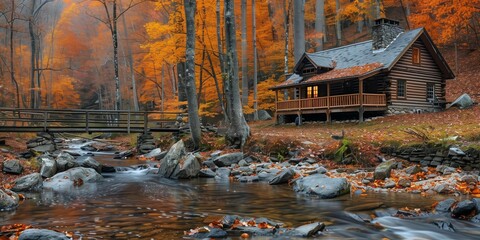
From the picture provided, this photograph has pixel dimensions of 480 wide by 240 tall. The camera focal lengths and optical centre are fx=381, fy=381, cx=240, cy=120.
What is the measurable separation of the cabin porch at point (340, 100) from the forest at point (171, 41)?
10.5ft

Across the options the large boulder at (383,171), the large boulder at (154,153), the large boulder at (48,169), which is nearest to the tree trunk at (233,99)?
the large boulder at (154,153)

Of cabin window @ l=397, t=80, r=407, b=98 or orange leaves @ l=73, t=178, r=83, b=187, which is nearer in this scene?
orange leaves @ l=73, t=178, r=83, b=187

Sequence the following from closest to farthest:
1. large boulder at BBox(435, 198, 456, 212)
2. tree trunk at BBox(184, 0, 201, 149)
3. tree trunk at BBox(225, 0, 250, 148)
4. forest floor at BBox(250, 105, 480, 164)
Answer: large boulder at BBox(435, 198, 456, 212), forest floor at BBox(250, 105, 480, 164), tree trunk at BBox(225, 0, 250, 148), tree trunk at BBox(184, 0, 201, 149)

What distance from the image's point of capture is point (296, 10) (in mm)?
27219

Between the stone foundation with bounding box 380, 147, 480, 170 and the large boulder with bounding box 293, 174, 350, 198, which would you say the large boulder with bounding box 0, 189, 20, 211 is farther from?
the stone foundation with bounding box 380, 147, 480, 170

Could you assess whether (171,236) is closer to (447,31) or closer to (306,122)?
(306,122)

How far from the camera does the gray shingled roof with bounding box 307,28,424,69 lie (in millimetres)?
23781

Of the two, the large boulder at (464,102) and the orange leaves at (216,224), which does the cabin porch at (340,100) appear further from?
the orange leaves at (216,224)

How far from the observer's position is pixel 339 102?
23953 millimetres

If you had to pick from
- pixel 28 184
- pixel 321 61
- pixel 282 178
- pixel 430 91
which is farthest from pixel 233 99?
pixel 430 91

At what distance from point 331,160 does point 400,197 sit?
477 centimetres

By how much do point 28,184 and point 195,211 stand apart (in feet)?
19.1

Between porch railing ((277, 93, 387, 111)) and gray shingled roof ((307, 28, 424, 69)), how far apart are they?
2114 mm

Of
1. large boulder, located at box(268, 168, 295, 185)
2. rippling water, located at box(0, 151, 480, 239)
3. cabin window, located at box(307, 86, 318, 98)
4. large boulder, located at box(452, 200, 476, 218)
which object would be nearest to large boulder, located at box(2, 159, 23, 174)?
rippling water, located at box(0, 151, 480, 239)
